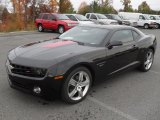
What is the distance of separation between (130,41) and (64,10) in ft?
126

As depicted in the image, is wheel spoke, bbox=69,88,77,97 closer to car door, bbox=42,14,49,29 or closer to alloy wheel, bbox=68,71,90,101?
alloy wheel, bbox=68,71,90,101

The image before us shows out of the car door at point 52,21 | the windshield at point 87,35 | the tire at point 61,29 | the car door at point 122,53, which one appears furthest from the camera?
the car door at point 52,21

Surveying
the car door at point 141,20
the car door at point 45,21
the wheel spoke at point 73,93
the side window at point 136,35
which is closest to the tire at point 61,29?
the car door at point 45,21

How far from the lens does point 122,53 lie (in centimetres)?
511

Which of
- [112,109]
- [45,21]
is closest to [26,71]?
[112,109]

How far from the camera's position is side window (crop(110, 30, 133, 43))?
17.0 ft

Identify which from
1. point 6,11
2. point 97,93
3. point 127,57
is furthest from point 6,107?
point 6,11

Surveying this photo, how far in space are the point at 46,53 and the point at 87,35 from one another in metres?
1.44

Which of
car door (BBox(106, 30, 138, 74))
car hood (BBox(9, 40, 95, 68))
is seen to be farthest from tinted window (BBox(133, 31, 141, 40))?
car hood (BBox(9, 40, 95, 68))

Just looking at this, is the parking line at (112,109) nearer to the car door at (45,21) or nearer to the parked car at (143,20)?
the car door at (45,21)

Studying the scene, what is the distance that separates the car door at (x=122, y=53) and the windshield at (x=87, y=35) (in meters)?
0.26

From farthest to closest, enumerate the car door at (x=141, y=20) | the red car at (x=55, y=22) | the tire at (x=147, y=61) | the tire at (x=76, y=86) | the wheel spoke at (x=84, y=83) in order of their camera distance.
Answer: the car door at (x=141, y=20)
the red car at (x=55, y=22)
the tire at (x=147, y=61)
the wheel spoke at (x=84, y=83)
the tire at (x=76, y=86)

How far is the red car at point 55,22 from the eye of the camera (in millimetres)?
17609

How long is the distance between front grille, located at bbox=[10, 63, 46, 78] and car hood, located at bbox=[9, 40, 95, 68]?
0.24 feet
